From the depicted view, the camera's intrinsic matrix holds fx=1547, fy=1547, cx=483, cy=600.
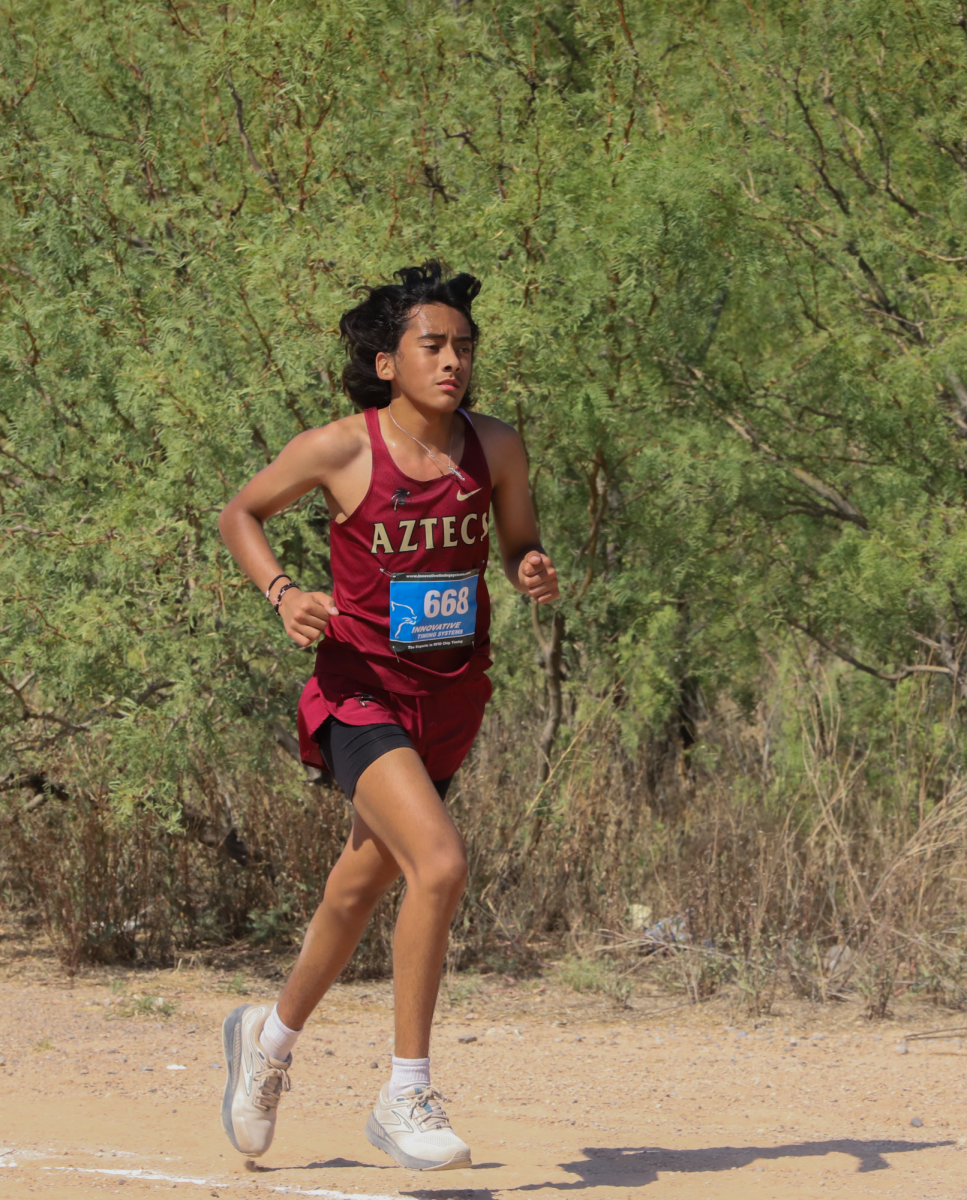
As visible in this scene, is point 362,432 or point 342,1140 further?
point 342,1140

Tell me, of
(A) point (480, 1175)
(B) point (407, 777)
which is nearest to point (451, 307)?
(B) point (407, 777)

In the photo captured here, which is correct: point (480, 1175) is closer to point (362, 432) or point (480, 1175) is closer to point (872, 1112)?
point (872, 1112)

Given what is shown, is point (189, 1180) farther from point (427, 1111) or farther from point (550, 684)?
point (550, 684)

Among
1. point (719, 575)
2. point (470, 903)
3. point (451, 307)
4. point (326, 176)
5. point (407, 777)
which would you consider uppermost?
point (326, 176)

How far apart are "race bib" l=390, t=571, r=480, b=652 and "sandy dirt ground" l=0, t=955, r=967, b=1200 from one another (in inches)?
54.9

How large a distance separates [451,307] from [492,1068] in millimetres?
2940

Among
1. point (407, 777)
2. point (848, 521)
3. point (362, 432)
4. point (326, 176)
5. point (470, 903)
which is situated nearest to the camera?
point (407, 777)

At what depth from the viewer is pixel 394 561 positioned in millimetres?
3812

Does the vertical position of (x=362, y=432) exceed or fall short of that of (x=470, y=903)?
it exceeds it

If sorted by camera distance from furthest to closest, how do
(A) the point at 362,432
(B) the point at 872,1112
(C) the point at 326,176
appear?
(C) the point at 326,176, (B) the point at 872,1112, (A) the point at 362,432

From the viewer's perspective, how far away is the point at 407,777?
12.0 ft

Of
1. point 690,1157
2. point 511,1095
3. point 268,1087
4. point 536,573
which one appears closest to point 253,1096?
point 268,1087

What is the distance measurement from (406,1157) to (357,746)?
964 mm

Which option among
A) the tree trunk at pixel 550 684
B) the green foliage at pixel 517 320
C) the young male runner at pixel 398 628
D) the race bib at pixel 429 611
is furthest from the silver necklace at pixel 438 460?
the tree trunk at pixel 550 684
